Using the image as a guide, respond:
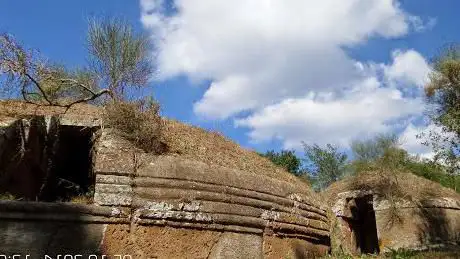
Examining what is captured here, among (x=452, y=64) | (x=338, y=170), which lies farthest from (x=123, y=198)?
(x=338, y=170)

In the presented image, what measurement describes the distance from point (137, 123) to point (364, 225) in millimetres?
13536

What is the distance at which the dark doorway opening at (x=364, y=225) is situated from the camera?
18750 mm

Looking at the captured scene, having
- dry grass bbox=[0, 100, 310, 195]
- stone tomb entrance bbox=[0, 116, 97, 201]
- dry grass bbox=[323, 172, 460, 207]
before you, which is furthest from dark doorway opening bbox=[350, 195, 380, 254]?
stone tomb entrance bbox=[0, 116, 97, 201]

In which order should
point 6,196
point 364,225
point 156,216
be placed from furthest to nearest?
point 364,225
point 6,196
point 156,216

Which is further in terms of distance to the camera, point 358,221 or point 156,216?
point 358,221

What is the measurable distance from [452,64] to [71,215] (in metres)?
16.6

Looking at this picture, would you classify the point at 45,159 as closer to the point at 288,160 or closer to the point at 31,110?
the point at 31,110

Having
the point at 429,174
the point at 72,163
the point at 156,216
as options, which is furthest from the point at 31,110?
the point at 429,174

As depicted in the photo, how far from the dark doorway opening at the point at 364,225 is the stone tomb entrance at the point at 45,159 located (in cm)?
1196

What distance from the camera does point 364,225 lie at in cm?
1958

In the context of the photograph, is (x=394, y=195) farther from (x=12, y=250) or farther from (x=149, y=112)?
(x=12, y=250)

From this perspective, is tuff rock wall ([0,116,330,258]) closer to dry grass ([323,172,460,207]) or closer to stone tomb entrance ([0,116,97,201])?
stone tomb entrance ([0,116,97,201])

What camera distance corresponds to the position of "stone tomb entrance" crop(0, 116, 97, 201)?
806 centimetres

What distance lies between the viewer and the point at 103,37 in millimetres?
18453
